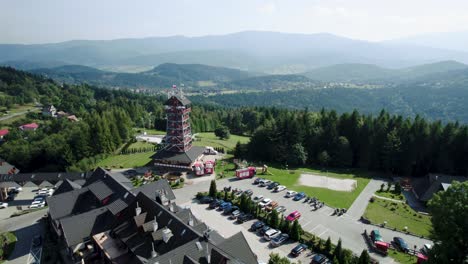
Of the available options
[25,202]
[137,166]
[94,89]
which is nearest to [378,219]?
[137,166]

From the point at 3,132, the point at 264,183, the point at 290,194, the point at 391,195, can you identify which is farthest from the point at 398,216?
the point at 3,132

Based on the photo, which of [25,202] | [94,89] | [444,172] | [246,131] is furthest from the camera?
[94,89]

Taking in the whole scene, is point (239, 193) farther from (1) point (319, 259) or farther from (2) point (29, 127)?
(2) point (29, 127)

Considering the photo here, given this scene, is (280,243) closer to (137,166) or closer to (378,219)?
(378,219)

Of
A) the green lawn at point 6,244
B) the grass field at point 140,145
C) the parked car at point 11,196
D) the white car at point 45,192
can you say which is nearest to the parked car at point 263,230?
the green lawn at point 6,244

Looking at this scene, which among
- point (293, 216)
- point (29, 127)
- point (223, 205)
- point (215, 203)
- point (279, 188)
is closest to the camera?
point (293, 216)

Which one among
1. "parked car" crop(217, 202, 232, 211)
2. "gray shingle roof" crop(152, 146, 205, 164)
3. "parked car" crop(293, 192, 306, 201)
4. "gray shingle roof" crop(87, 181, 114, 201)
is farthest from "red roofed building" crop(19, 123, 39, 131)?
"parked car" crop(293, 192, 306, 201)

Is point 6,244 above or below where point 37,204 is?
above
